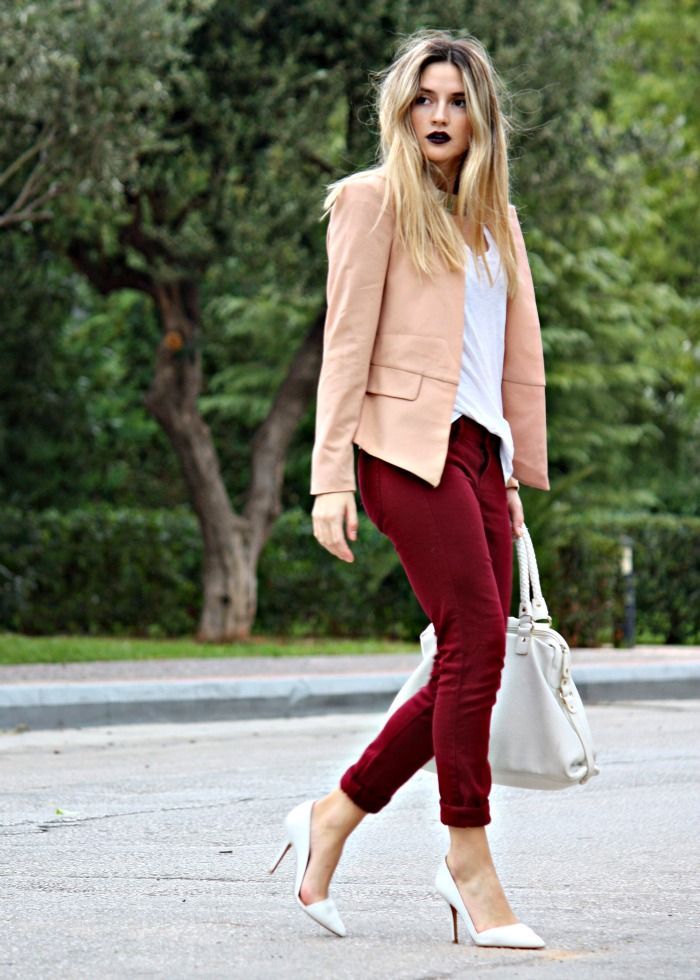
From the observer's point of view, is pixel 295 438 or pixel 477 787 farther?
pixel 295 438

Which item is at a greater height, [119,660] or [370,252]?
[370,252]

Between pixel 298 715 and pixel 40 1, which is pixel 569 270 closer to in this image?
pixel 40 1

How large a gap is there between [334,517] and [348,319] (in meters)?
Answer: 0.43

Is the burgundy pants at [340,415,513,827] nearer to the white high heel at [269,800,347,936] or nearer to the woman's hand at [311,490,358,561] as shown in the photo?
the woman's hand at [311,490,358,561]

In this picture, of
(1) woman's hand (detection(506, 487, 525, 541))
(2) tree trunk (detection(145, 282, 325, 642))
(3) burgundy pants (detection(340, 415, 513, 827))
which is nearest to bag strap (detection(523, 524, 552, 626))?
(1) woman's hand (detection(506, 487, 525, 541))

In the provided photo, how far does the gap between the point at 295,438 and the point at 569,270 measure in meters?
4.21

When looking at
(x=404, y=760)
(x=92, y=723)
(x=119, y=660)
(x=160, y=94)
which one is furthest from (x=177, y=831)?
(x=160, y=94)

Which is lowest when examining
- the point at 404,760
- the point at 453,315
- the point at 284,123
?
the point at 404,760

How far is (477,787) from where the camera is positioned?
142 inches

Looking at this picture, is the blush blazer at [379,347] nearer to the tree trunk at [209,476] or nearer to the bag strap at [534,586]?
the bag strap at [534,586]

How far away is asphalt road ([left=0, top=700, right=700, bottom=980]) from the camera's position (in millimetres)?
3545

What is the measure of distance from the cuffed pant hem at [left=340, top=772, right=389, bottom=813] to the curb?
19.7 feet

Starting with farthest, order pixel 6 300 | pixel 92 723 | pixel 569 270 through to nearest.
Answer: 1. pixel 569 270
2. pixel 6 300
3. pixel 92 723

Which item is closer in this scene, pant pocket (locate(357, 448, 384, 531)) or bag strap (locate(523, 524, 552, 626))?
pant pocket (locate(357, 448, 384, 531))
